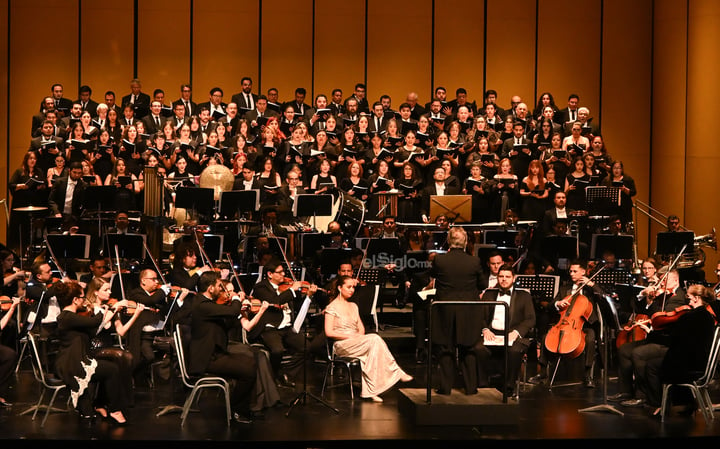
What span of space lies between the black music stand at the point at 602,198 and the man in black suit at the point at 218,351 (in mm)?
5214

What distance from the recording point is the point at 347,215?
11562 mm

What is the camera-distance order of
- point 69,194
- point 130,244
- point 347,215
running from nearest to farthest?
1. point 130,244
2. point 347,215
3. point 69,194

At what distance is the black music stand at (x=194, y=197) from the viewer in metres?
10.5

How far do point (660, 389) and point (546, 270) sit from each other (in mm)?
2408

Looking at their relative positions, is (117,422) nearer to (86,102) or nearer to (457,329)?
(457,329)

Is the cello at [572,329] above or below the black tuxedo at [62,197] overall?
below

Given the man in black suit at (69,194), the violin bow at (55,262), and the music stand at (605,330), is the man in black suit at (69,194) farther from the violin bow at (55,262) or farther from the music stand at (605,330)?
the music stand at (605,330)

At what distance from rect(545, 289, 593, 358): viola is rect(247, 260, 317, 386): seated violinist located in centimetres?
211

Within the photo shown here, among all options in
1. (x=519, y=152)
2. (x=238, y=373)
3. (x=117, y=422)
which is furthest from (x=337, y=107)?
(x=117, y=422)

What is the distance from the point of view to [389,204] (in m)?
11.8

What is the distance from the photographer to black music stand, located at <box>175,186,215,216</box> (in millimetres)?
10484

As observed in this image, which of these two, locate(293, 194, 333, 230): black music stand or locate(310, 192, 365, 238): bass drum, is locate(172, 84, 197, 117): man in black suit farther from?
locate(293, 194, 333, 230): black music stand

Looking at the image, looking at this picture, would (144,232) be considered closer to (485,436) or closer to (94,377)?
(94,377)

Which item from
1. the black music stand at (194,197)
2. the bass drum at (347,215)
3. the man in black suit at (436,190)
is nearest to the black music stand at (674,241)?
the man in black suit at (436,190)
